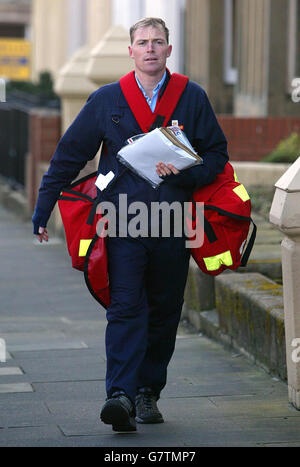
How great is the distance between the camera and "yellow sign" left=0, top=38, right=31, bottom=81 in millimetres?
38812

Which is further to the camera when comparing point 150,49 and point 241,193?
point 241,193

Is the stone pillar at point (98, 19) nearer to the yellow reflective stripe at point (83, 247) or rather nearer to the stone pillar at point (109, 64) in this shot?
the stone pillar at point (109, 64)

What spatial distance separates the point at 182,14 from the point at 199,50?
219 cm

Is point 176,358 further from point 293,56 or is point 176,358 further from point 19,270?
A: point 293,56

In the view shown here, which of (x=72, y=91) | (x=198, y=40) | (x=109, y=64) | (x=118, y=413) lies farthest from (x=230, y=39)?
(x=118, y=413)

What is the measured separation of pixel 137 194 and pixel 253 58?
11455 millimetres

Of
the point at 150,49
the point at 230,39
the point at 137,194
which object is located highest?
the point at 150,49

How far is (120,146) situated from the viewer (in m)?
5.54

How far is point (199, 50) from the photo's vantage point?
20.5 meters

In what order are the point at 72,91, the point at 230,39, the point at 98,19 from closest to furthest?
the point at 72,91 < the point at 230,39 < the point at 98,19

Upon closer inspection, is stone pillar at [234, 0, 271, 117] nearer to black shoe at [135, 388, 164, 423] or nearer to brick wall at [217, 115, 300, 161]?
brick wall at [217, 115, 300, 161]

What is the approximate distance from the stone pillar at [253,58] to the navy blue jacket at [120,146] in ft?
33.7

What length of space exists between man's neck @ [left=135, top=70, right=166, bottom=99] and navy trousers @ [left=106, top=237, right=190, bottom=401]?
666mm

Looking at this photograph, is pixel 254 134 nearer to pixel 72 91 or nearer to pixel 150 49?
pixel 72 91
